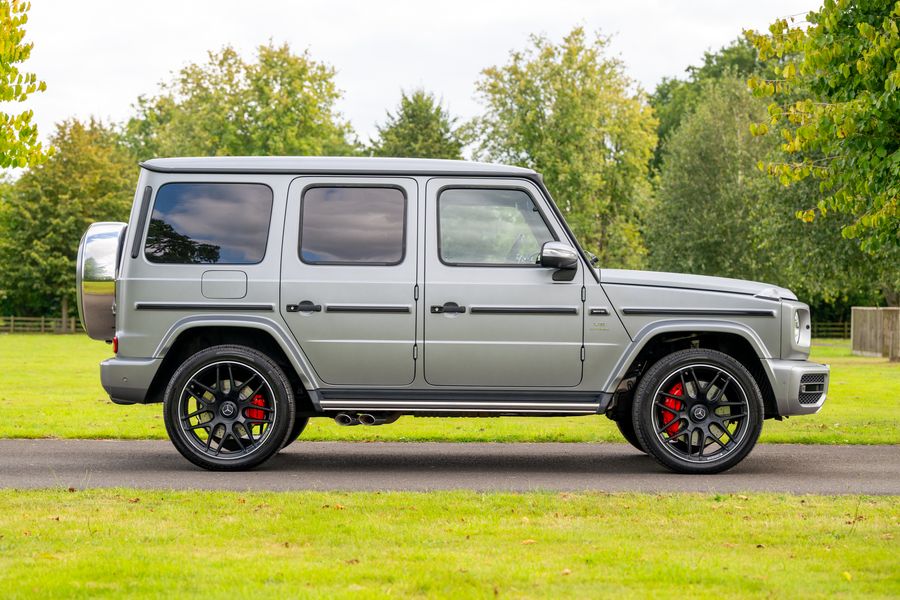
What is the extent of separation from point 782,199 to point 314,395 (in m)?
29.8

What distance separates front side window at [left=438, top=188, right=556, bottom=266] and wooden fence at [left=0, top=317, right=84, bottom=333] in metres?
58.0

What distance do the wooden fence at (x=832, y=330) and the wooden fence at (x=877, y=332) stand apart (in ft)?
85.1

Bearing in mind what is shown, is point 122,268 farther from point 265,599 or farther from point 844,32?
point 844,32

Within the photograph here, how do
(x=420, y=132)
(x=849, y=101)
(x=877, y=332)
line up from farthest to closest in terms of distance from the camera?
(x=420, y=132)
(x=877, y=332)
(x=849, y=101)

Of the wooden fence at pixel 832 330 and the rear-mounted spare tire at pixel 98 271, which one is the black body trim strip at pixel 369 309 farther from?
the wooden fence at pixel 832 330

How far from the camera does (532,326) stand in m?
9.24

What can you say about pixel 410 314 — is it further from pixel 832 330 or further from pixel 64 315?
pixel 832 330

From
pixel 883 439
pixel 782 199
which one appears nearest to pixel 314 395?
pixel 883 439

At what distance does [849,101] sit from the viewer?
11.9 metres

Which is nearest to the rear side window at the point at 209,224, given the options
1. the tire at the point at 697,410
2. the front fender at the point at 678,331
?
the front fender at the point at 678,331

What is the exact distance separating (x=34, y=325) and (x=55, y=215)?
5.78 m

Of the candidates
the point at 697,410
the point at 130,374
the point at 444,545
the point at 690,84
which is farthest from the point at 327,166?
the point at 690,84

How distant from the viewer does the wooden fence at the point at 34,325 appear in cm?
6406

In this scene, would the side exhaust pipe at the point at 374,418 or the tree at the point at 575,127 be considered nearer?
the side exhaust pipe at the point at 374,418
